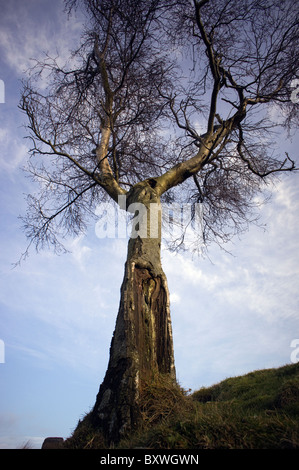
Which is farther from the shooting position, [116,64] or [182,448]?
[116,64]

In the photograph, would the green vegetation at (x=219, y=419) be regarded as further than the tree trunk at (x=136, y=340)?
No

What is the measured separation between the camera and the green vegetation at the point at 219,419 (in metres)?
2.37

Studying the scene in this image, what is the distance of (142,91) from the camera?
23.8 feet

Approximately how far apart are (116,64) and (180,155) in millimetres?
2573

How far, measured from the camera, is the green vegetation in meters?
2.37

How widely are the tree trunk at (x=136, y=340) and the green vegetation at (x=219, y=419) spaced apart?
6.3 inches

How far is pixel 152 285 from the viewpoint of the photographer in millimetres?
4512
